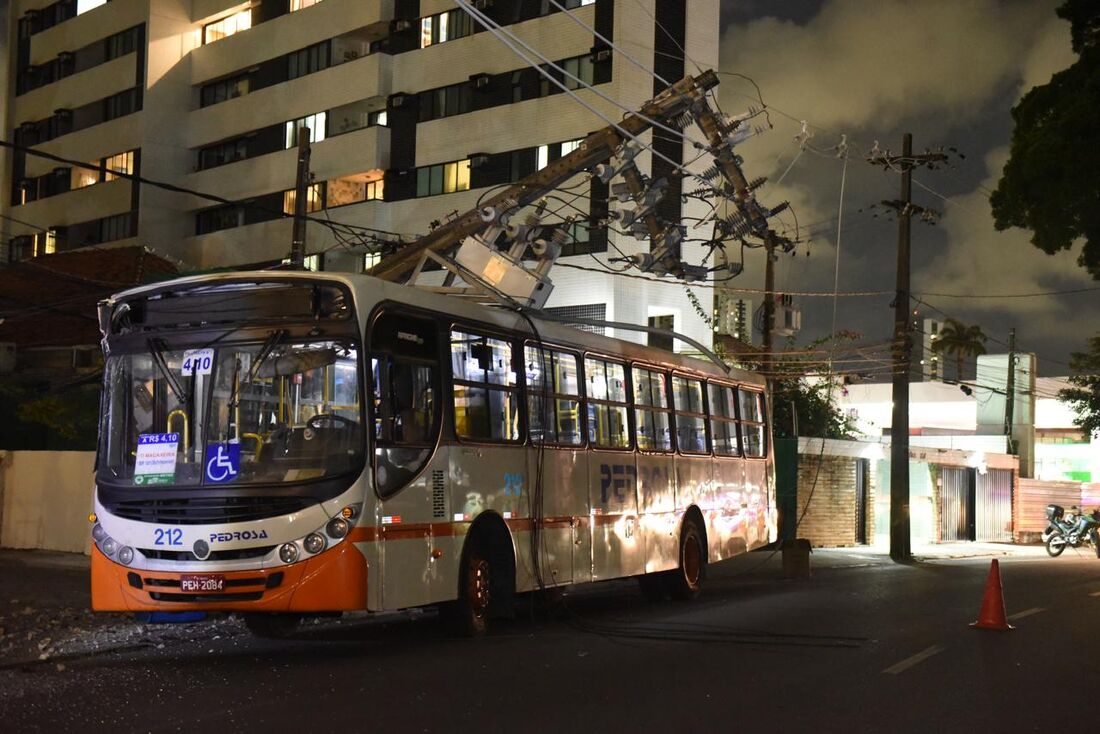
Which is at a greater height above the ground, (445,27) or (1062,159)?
(445,27)

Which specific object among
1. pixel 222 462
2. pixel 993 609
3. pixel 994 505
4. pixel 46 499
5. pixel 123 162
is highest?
pixel 123 162

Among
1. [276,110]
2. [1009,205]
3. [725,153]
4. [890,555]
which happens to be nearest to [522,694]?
[725,153]

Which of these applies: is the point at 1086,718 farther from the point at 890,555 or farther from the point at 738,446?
the point at 890,555

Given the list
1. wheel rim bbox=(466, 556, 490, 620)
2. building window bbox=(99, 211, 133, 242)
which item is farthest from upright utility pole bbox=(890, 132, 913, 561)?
building window bbox=(99, 211, 133, 242)

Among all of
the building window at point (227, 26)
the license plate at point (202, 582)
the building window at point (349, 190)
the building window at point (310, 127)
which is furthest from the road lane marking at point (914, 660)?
the building window at point (227, 26)

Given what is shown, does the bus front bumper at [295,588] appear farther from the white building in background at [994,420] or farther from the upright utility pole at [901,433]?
the white building in background at [994,420]

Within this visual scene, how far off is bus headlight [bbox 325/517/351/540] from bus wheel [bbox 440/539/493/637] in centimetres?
194

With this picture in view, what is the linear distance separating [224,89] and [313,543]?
1645 inches

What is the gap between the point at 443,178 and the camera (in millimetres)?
40531

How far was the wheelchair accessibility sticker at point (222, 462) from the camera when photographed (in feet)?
36.0

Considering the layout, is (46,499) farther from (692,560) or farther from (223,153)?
(223,153)

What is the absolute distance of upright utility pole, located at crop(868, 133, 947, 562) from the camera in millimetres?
30625

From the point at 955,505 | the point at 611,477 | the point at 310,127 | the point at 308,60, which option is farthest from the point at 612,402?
the point at 308,60

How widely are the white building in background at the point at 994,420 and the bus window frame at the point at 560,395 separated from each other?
26.1m
